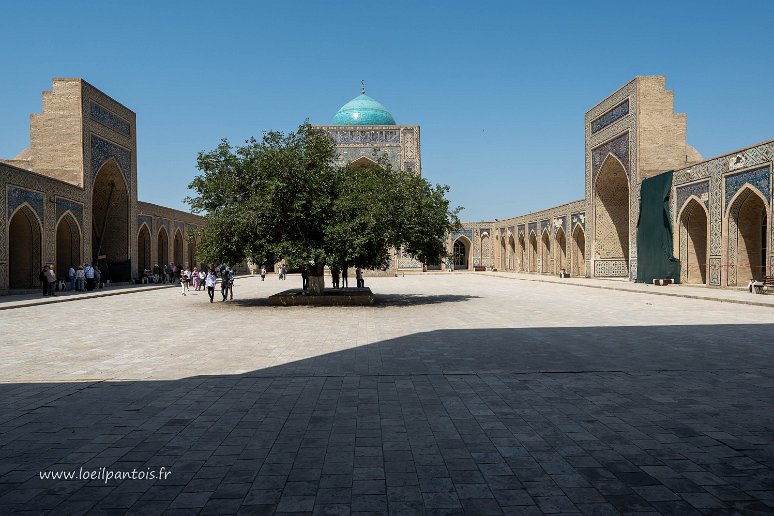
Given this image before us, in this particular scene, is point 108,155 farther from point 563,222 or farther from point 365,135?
point 563,222

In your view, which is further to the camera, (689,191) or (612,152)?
(612,152)

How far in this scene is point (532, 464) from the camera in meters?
3.07

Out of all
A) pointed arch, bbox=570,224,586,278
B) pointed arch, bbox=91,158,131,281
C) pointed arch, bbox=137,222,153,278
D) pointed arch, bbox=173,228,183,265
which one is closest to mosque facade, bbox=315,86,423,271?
pointed arch, bbox=570,224,586,278

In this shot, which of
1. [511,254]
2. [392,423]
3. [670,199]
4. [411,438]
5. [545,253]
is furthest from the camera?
[511,254]

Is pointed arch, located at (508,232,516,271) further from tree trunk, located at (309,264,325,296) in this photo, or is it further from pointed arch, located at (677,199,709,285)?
tree trunk, located at (309,264,325,296)

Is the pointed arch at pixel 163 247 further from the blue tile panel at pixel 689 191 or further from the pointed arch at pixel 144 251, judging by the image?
the blue tile panel at pixel 689 191

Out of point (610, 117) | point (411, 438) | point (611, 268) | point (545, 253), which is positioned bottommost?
point (411, 438)

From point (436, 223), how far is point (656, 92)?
14524 mm

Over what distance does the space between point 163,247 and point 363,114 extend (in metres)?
17.4

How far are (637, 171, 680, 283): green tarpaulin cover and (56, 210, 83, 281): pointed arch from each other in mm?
23670

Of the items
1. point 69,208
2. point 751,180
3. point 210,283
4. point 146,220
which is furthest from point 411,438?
point 146,220

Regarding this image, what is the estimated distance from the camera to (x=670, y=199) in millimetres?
21703

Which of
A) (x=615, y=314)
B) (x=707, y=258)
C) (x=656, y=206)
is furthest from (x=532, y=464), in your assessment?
(x=656, y=206)

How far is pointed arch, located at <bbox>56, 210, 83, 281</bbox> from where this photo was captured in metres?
21.6
